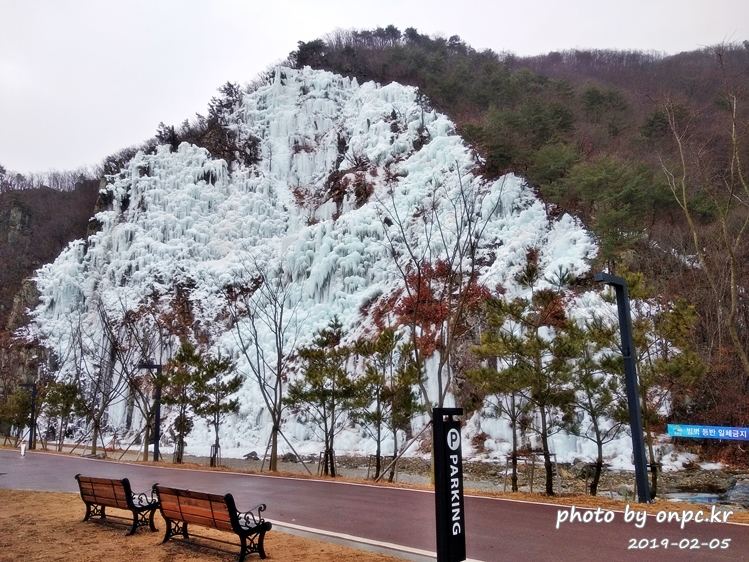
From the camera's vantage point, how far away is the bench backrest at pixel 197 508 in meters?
5.09

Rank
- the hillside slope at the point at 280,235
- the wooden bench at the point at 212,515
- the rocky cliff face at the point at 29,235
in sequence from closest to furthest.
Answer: the wooden bench at the point at 212,515
the hillside slope at the point at 280,235
the rocky cliff face at the point at 29,235

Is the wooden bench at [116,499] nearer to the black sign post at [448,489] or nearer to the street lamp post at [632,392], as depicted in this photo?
the black sign post at [448,489]

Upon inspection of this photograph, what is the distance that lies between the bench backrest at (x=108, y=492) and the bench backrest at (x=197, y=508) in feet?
2.11

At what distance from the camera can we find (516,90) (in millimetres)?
38156

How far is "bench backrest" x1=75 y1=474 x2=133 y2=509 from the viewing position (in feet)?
20.6

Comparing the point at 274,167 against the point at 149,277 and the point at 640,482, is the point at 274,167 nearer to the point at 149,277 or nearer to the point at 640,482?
the point at 149,277

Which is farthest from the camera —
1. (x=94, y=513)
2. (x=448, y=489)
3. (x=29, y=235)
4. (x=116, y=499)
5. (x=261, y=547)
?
(x=29, y=235)

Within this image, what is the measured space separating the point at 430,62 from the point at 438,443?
44311 mm

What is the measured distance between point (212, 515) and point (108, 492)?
2.18m

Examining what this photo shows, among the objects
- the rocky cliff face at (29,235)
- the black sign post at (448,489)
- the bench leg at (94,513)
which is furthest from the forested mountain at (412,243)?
the bench leg at (94,513)

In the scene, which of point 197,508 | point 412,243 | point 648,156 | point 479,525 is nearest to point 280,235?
point 412,243

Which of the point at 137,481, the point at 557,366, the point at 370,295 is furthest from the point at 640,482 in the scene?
the point at 370,295

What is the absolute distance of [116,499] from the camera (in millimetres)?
6469

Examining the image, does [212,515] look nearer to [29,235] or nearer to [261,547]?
[261,547]
